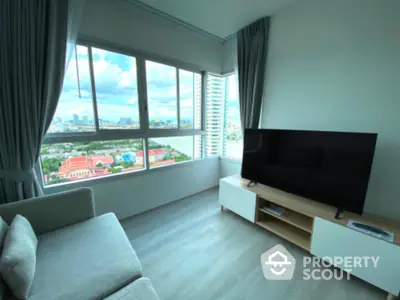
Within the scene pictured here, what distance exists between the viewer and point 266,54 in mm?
2383

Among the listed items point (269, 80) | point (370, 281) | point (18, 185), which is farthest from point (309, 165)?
point (18, 185)

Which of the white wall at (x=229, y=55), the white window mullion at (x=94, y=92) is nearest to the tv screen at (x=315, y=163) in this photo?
the white wall at (x=229, y=55)

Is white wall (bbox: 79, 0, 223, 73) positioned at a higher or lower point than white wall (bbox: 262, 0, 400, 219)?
higher

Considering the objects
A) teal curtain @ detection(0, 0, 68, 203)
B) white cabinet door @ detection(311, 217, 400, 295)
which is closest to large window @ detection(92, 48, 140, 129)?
teal curtain @ detection(0, 0, 68, 203)

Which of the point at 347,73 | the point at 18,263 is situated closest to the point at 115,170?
the point at 18,263

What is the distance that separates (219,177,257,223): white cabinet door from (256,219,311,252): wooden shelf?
0.59 feet

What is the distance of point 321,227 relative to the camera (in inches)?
61.6

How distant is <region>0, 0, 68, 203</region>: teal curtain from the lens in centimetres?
140

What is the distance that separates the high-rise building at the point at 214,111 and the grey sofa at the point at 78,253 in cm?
210

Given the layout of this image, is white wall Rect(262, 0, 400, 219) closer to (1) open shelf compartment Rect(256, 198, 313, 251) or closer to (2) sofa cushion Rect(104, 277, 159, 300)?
(1) open shelf compartment Rect(256, 198, 313, 251)

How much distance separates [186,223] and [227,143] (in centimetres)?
163

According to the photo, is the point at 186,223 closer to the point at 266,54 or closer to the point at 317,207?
the point at 317,207

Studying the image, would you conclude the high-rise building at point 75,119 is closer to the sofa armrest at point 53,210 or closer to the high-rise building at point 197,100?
the sofa armrest at point 53,210

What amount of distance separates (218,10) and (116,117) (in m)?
1.82
